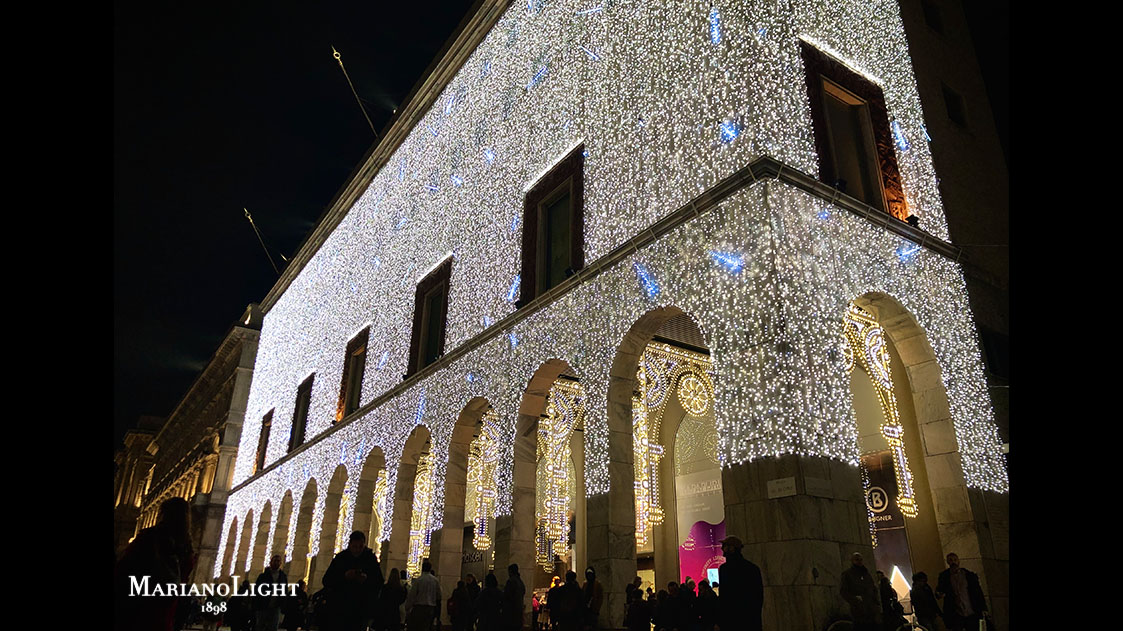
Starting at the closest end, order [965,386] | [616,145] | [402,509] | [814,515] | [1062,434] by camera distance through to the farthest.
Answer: [1062,434] < [814,515] < [965,386] < [616,145] < [402,509]

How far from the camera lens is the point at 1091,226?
127 inches

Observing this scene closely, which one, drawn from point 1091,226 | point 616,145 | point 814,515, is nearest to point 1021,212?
point 1091,226

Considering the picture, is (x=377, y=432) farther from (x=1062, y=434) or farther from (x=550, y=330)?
(x=1062, y=434)

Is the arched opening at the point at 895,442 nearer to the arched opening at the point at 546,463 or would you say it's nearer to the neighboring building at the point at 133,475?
the arched opening at the point at 546,463

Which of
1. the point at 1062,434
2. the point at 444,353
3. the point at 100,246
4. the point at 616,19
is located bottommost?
the point at 1062,434

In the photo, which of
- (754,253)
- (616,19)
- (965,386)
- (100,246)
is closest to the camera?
(100,246)

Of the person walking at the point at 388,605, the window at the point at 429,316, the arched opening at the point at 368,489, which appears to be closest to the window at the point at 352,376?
the arched opening at the point at 368,489

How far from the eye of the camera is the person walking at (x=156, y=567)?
11.4ft

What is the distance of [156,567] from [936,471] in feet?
33.9

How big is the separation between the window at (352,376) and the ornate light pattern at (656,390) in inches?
428

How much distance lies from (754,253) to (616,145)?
4.64 meters

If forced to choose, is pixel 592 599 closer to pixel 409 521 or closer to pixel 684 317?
pixel 684 317

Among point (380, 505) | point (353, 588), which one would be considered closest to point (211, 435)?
point (380, 505)

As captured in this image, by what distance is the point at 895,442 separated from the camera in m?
10.5
